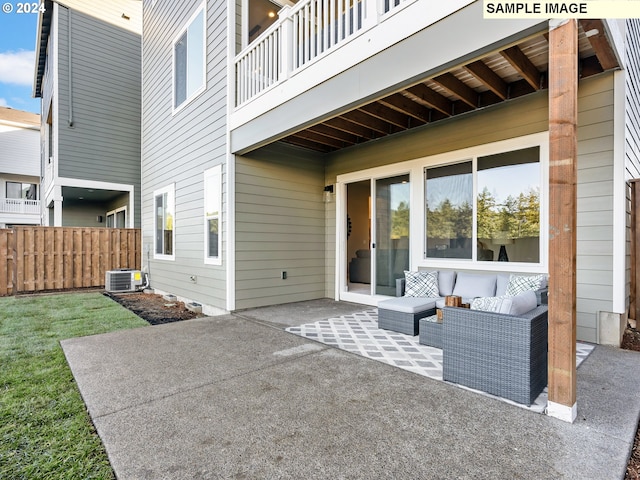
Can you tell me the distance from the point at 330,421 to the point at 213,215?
4488mm

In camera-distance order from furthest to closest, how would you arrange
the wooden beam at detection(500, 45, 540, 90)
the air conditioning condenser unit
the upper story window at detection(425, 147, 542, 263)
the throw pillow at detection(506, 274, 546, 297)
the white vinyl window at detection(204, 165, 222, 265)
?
the air conditioning condenser unit
the white vinyl window at detection(204, 165, 222, 265)
the upper story window at detection(425, 147, 542, 263)
the throw pillow at detection(506, 274, 546, 297)
the wooden beam at detection(500, 45, 540, 90)

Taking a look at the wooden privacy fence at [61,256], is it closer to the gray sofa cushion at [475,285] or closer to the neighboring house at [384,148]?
the neighboring house at [384,148]

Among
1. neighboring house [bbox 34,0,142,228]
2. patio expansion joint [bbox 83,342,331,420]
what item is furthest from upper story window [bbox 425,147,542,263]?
neighboring house [bbox 34,0,142,228]

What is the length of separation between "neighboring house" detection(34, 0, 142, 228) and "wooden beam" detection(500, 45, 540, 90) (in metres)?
10.4

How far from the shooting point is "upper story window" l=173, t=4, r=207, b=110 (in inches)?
253

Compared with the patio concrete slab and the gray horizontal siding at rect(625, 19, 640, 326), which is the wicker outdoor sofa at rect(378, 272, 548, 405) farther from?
the gray horizontal siding at rect(625, 19, 640, 326)

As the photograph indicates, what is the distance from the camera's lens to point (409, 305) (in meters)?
4.20

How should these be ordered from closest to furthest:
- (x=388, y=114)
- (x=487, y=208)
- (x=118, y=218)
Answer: (x=487, y=208), (x=388, y=114), (x=118, y=218)

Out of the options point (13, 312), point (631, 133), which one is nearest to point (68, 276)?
point (13, 312)

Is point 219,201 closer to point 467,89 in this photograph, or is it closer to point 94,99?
point 467,89

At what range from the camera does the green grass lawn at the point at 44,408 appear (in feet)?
5.88

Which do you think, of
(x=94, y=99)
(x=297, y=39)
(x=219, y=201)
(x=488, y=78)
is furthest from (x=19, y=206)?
(x=488, y=78)

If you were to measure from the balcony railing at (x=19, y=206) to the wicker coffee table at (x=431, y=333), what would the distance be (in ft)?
68.6

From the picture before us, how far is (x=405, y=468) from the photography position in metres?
1.76
